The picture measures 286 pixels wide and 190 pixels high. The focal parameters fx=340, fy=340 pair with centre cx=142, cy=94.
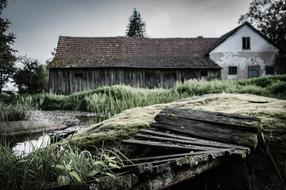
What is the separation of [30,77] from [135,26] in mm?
28449

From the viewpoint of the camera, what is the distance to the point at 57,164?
2.49 metres

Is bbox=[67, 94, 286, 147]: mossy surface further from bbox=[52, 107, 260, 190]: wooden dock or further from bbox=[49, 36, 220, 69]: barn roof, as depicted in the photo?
bbox=[49, 36, 220, 69]: barn roof

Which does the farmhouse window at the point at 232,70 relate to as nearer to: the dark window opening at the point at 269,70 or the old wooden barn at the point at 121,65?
the old wooden barn at the point at 121,65

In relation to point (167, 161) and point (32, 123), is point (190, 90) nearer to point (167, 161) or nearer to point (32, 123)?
point (32, 123)

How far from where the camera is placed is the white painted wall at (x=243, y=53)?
2964 centimetres

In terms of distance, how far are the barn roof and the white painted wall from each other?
1631mm

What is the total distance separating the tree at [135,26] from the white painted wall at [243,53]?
83.6ft

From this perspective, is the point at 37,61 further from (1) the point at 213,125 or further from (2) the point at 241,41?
(1) the point at 213,125

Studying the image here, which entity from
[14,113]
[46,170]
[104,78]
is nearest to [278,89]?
[14,113]

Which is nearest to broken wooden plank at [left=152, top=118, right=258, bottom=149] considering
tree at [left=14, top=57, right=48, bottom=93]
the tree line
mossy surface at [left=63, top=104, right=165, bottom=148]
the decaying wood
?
the decaying wood

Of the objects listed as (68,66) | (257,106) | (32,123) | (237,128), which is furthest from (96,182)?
(68,66)

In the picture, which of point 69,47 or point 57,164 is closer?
point 57,164

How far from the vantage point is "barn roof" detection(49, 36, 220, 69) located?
27.1 metres

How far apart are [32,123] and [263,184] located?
713 centimetres
